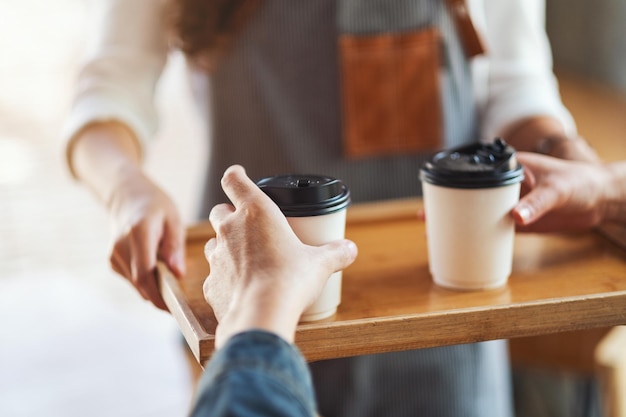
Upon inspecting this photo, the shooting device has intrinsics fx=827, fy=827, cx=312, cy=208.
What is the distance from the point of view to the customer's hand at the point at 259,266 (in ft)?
2.23

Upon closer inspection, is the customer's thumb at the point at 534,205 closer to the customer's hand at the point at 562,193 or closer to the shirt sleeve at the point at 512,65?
the customer's hand at the point at 562,193

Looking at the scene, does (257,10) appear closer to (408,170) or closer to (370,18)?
(370,18)

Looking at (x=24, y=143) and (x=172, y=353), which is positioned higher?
(x=24, y=143)

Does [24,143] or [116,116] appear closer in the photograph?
[116,116]

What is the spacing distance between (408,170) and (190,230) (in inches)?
18.7

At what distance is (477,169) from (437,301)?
0.47 ft

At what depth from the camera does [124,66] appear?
53.6 inches

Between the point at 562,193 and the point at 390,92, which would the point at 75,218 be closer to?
the point at 390,92

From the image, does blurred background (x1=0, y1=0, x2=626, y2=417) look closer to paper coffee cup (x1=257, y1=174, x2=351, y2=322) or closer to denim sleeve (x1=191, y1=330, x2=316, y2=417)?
paper coffee cup (x1=257, y1=174, x2=351, y2=322)

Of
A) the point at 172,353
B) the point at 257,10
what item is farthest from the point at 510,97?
the point at 172,353

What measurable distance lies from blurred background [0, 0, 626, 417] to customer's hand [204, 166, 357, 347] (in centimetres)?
175

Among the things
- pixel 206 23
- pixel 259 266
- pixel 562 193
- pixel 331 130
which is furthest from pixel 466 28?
pixel 259 266

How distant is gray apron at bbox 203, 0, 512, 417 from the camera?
1385 millimetres

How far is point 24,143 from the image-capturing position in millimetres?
3289
